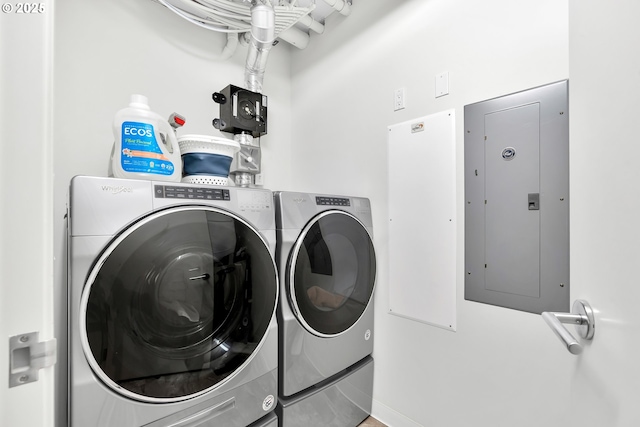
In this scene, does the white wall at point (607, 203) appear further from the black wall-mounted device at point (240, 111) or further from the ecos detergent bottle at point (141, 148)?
the black wall-mounted device at point (240, 111)

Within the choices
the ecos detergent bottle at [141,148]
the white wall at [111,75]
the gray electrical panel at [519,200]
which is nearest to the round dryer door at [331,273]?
the gray electrical panel at [519,200]

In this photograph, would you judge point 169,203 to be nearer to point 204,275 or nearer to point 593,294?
point 204,275

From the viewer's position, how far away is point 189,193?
101cm

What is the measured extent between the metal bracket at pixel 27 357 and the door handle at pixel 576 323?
91cm

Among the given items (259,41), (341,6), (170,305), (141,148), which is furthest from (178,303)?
(341,6)

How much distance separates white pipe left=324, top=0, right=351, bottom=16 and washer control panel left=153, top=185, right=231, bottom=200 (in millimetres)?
1419

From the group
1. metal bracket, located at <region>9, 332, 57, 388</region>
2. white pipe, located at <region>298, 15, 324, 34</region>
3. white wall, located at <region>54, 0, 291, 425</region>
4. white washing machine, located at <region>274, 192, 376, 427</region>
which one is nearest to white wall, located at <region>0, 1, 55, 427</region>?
metal bracket, located at <region>9, 332, 57, 388</region>

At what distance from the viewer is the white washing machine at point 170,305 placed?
2.68 feet

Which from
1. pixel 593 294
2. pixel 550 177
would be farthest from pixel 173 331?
pixel 550 177

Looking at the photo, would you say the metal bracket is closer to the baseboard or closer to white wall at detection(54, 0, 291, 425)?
white wall at detection(54, 0, 291, 425)

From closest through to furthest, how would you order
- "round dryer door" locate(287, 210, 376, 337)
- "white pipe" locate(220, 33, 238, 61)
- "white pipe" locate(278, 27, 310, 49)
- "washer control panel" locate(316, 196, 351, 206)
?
"round dryer door" locate(287, 210, 376, 337) → "washer control panel" locate(316, 196, 351, 206) → "white pipe" locate(220, 33, 238, 61) → "white pipe" locate(278, 27, 310, 49)

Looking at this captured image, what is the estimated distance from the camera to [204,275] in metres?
1.02

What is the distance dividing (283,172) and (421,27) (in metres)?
1.31

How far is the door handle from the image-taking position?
492mm
